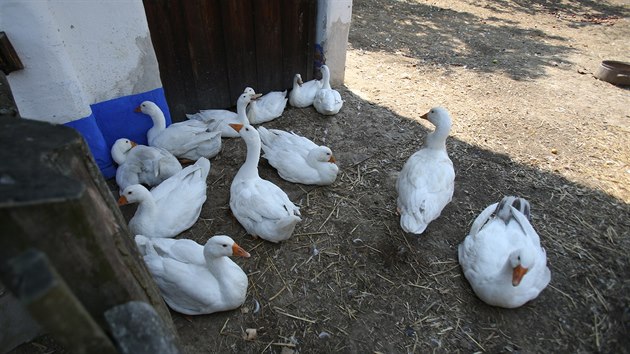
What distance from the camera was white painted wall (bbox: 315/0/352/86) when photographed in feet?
15.5

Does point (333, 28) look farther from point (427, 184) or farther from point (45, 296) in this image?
point (45, 296)

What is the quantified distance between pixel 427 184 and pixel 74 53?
10.2 feet

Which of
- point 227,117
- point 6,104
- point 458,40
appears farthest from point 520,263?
point 458,40

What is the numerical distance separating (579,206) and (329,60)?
3.52m

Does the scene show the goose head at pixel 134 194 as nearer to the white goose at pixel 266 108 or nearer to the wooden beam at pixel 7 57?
the wooden beam at pixel 7 57

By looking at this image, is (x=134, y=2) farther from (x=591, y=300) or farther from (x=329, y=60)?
(x=591, y=300)

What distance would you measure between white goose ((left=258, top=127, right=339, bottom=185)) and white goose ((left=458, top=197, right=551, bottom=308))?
4.51 feet

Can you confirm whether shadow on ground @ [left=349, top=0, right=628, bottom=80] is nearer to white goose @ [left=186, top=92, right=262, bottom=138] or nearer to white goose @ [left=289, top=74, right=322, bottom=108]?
white goose @ [left=289, top=74, right=322, bottom=108]

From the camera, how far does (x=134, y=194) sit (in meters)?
2.71

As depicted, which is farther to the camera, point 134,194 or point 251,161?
Result: point 251,161

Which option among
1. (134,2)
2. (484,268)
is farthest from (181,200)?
(484,268)

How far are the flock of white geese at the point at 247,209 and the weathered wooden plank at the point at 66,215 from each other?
105 cm

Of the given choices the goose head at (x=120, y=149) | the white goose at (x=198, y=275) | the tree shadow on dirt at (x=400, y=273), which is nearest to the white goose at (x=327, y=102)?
the tree shadow on dirt at (x=400, y=273)

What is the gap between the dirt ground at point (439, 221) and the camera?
239 centimetres
